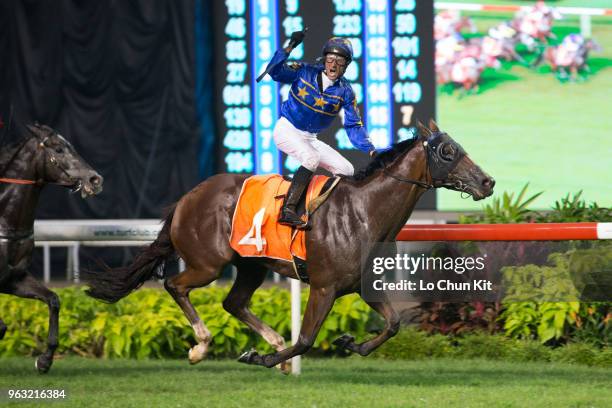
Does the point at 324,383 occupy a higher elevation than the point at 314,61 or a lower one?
lower

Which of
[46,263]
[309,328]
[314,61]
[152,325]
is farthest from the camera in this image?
[46,263]

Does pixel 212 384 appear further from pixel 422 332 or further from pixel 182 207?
pixel 422 332

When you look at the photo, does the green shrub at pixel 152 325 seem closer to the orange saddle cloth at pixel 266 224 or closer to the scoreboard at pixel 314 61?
the orange saddle cloth at pixel 266 224

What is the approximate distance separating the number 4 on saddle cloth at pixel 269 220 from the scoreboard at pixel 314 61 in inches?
143

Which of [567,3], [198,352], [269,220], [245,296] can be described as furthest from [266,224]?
[567,3]

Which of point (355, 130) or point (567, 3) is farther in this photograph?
point (567, 3)

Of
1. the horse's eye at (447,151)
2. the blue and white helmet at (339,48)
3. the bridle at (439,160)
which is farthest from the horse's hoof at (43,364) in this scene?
the horse's eye at (447,151)

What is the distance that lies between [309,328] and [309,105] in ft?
4.16

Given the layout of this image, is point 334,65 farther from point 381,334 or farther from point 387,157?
point 381,334

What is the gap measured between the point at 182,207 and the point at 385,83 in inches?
149

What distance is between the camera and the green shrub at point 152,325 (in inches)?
326

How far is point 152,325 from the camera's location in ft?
27.2

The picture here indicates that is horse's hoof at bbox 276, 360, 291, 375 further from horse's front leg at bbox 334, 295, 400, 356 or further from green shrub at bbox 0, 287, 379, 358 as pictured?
green shrub at bbox 0, 287, 379, 358

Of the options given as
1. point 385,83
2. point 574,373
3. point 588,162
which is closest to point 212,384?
point 574,373
